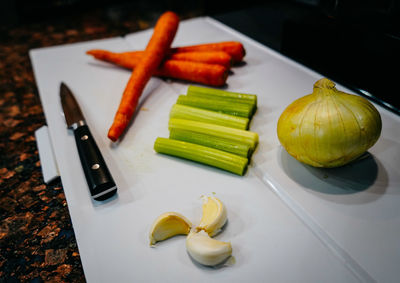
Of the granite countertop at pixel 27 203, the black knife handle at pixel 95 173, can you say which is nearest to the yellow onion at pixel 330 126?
the black knife handle at pixel 95 173

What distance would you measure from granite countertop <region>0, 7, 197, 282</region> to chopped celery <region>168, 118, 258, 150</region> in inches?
17.9

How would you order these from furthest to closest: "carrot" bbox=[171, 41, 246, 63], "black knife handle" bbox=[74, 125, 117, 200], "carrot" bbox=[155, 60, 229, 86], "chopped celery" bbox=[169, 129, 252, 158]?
1. "carrot" bbox=[171, 41, 246, 63]
2. "carrot" bbox=[155, 60, 229, 86]
3. "chopped celery" bbox=[169, 129, 252, 158]
4. "black knife handle" bbox=[74, 125, 117, 200]

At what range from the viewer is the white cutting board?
722mm

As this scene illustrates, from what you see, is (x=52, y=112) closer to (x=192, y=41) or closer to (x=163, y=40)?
(x=163, y=40)

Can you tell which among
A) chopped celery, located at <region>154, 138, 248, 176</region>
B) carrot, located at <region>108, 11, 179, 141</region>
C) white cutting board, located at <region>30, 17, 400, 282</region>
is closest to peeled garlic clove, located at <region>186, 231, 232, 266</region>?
white cutting board, located at <region>30, 17, 400, 282</region>

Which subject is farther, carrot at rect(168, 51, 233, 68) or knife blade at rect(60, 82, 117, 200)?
carrot at rect(168, 51, 233, 68)

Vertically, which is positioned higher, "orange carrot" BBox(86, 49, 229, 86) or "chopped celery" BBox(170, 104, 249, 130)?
"orange carrot" BBox(86, 49, 229, 86)

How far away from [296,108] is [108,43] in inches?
55.3

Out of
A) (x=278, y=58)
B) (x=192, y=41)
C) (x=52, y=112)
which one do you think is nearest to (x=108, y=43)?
(x=192, y=41)

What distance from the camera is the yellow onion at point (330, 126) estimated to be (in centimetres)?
79

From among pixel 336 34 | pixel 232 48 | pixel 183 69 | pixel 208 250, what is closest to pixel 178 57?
pixel 183 69

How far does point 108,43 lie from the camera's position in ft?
6.12

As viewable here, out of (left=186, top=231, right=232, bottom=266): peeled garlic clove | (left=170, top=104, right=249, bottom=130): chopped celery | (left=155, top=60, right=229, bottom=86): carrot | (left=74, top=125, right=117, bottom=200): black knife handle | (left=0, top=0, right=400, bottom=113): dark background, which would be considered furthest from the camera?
(left=155, top=60, right=229, bottom=86): carrot

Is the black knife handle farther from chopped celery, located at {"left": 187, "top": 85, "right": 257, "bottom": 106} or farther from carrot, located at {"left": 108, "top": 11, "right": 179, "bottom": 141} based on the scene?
chopped celery, located at {"left": 187, "top": 85, "right": 257, "bottom": 106}
